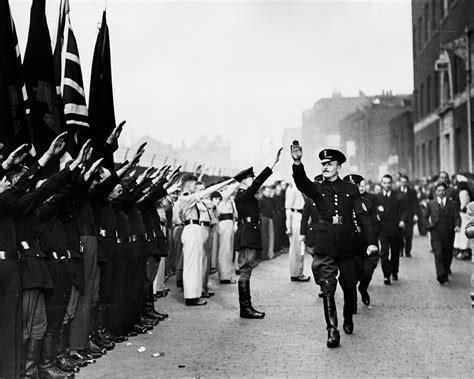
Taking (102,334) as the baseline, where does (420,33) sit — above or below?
above

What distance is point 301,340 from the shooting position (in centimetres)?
881

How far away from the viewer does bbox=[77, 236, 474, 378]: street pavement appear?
7.23 m

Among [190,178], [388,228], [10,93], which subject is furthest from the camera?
[388,228]

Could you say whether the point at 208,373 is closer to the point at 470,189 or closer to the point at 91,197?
the point at 91,197

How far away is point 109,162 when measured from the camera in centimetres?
919

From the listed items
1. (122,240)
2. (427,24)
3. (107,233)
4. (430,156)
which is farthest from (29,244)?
(430,156)

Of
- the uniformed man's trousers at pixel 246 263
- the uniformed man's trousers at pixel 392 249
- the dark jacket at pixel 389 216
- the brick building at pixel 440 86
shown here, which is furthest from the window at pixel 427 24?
the uniformed man's trousers at pixel 246 263

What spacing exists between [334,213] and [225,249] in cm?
688

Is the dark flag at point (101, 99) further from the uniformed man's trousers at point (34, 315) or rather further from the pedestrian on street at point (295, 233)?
the pedestrian on street at point (295, 233)

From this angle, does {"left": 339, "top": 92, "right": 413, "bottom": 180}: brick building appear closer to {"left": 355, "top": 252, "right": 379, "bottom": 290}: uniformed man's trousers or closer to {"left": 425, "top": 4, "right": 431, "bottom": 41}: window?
{"left": 425, "top": 4, "right": 431, "bottom": 41}: window

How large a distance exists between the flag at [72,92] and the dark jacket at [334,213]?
2.91 metres

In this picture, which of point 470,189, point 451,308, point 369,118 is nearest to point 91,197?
point 451,308

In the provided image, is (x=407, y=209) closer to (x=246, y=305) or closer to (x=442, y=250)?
(x=442, y=250)

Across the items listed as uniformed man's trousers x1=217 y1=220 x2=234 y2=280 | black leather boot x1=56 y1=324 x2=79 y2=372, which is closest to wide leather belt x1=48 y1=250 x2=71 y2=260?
black leather boot x1=56 y1=324 x2=79 y2=372
